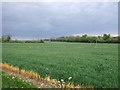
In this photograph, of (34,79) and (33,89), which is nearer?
(33,89)

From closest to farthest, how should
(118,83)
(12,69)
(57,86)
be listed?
(57,86), (118,83), (12,69)

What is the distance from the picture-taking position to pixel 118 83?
6.18 m

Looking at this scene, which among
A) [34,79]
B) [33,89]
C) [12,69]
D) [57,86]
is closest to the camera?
[33,89]

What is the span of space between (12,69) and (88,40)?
5663 cm

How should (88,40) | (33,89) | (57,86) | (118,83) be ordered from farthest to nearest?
(88,40), (118,83), (57,86), (33,89)

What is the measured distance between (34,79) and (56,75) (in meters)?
0.86

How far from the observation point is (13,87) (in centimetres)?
559

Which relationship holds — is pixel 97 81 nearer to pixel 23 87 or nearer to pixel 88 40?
pixel 23 87

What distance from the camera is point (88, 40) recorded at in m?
63.8

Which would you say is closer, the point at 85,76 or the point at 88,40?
the point at 85,76

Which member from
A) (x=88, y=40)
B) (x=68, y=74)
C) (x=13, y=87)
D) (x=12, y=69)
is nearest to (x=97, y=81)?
(x=68, y=74)

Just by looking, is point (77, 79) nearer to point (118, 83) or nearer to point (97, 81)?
point (97, 81)

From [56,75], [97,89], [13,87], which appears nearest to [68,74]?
[56,75]

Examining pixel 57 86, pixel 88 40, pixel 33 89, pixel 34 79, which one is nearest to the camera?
pixel 33 89
